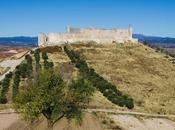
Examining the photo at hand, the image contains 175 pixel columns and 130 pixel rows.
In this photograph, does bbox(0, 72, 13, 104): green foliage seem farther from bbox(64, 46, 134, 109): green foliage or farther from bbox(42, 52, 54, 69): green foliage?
bbox(64, 46, 134, 109): green foliage

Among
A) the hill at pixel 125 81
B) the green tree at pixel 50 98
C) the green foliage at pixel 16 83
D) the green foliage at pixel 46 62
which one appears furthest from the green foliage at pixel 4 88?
the green tree at pixel 50 98

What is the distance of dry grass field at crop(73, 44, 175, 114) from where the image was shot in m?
98.5

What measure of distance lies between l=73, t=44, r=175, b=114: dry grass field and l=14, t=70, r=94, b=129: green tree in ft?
99.3

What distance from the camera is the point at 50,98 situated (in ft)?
187

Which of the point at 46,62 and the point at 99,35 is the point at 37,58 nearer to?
the point at 46,62

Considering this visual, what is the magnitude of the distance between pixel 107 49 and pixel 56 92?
110462 millimetres

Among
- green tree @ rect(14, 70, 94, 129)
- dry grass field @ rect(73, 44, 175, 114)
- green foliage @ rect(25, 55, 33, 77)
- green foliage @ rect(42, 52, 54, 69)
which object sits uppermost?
green tree @ rect(14, 70, 94, 129)

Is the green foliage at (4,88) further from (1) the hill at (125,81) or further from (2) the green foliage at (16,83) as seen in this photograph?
(1) the hill at (125,81)

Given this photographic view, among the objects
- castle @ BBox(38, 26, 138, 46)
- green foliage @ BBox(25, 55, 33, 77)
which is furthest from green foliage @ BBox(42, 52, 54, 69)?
castle @ BBox(38, 26, 138, 46)

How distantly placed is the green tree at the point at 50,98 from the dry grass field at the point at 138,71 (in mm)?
30255

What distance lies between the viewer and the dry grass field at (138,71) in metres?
98.5

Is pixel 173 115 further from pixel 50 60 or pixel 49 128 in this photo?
pixel 50 60

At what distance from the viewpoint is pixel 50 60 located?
13900cm

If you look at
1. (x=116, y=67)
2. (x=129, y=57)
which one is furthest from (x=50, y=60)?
(x=129, y=57)
